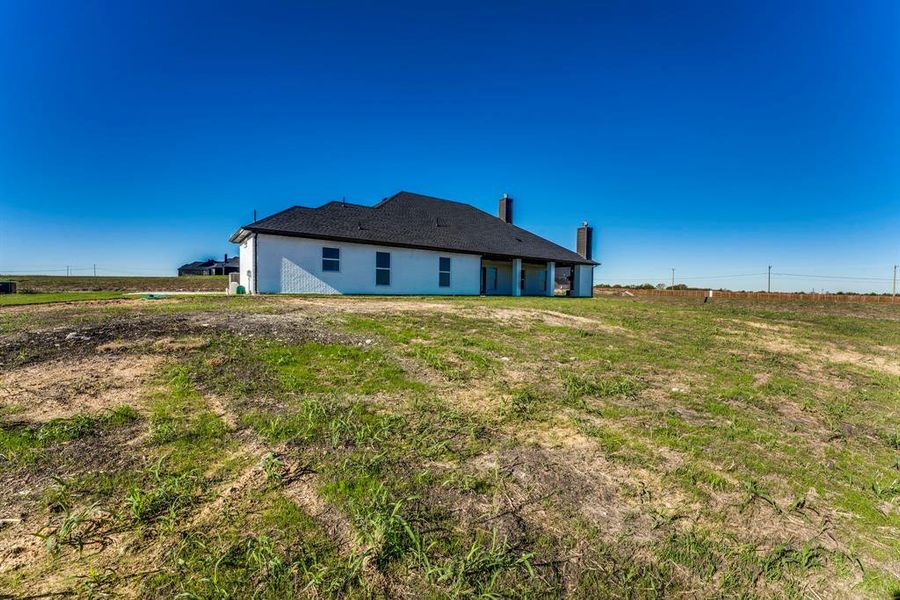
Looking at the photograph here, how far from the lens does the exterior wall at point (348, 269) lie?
14.9 m

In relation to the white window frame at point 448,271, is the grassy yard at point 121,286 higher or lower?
lower

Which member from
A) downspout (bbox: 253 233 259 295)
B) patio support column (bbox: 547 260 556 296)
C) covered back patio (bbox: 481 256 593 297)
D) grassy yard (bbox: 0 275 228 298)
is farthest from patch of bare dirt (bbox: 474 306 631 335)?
grassy yard (bbox: 0 275 228 298)

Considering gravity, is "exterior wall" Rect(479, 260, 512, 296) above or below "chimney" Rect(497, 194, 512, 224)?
below

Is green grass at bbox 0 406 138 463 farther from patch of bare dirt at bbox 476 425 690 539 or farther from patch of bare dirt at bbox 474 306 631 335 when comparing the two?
patch of bare dirt at bbox 474 306 631 335

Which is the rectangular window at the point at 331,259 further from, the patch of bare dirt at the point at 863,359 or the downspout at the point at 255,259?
the patch of bare dirt at the point at 863,359

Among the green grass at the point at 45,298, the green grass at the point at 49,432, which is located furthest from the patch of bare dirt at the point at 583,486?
the green grass at the point at 45,298

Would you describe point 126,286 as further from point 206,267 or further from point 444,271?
point 206,267

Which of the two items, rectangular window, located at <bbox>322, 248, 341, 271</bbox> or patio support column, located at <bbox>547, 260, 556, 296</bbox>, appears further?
patio support column, located at <bbox>547, 260, 556, 296</bbox>

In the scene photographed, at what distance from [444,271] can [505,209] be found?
1033 cm

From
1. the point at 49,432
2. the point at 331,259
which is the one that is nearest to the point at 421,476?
the point at 49,432

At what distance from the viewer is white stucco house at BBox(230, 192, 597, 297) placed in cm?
1520

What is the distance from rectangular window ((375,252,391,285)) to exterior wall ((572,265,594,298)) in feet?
48.2

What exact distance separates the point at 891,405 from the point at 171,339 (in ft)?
30.8

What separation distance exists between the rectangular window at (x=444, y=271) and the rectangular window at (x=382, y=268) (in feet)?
9.71
